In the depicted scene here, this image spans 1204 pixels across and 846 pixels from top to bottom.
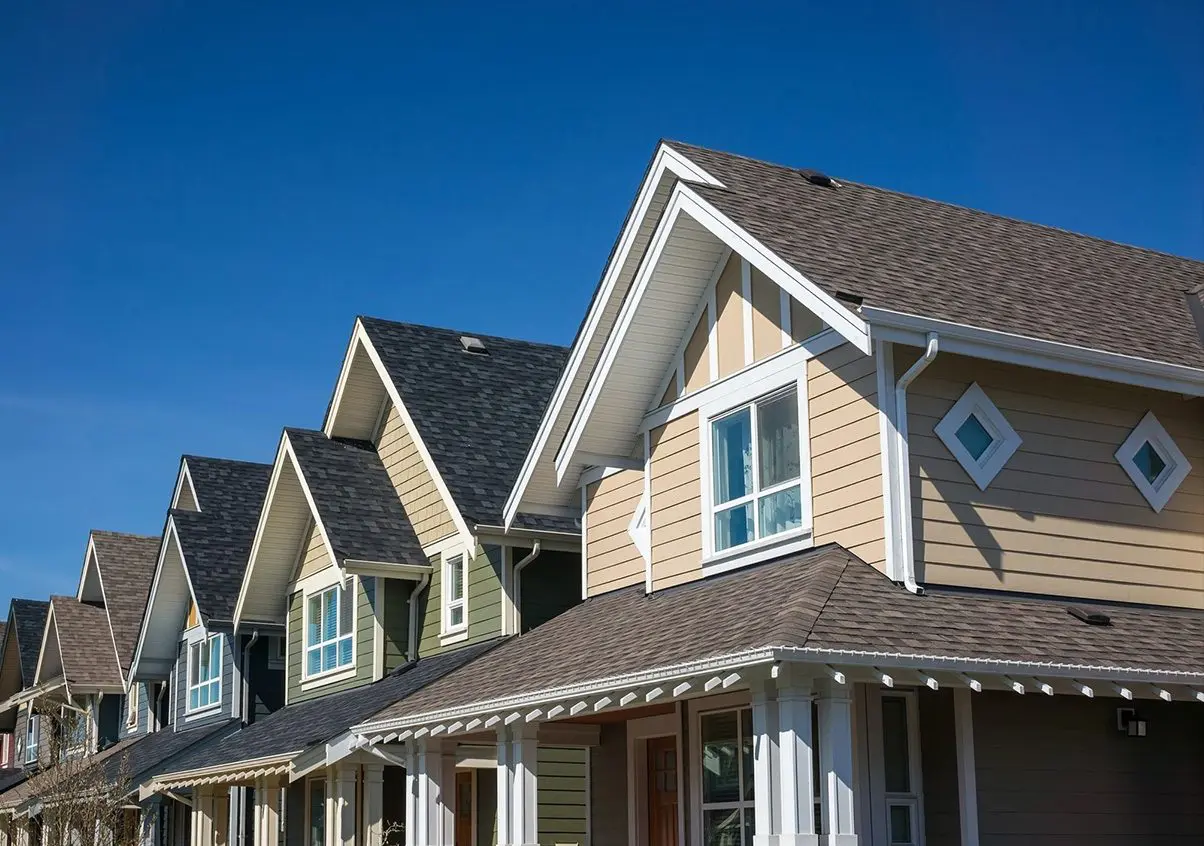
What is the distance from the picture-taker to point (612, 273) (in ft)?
53.2

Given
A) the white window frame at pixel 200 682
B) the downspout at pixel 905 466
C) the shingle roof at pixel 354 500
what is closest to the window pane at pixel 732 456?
the downspout at pixel 905 466

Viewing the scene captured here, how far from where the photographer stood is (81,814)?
24.9 m

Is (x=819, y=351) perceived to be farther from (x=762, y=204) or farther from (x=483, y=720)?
(x=483, y=720)

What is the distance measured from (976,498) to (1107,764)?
2.65 meters

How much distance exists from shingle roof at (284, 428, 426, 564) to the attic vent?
2219 mm

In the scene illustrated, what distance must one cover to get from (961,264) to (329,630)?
13131 millimetres

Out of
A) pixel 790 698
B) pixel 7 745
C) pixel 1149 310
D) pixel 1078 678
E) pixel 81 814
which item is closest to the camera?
pixel 790 698

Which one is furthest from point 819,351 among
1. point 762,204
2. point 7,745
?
point 7,745

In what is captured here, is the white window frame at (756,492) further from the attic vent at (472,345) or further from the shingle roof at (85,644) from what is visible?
the shingle roof at (85,644)

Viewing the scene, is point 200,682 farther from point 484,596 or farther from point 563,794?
point 563,794

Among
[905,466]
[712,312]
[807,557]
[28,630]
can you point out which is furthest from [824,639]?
[28,630]

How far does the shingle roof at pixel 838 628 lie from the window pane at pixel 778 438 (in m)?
0.90

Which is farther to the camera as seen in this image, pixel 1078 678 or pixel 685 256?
pixel 685 256

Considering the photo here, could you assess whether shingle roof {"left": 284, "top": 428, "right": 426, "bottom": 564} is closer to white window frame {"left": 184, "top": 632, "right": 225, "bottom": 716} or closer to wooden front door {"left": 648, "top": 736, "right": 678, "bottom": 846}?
wooden front door {"left": 648, "top": 736, "right": 678, "bottom": 846}
